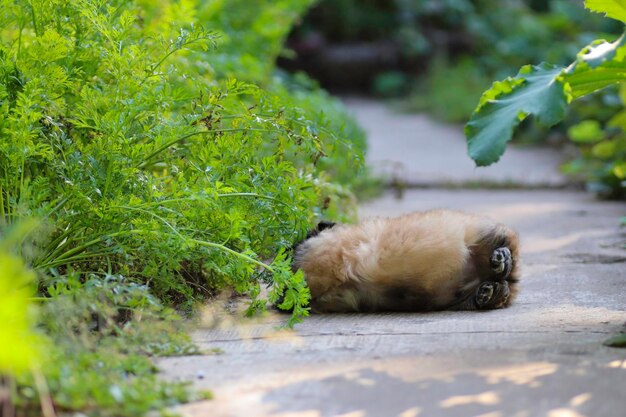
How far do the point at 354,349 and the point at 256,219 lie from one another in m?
0.68

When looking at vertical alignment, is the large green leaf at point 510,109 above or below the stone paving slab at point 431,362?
above

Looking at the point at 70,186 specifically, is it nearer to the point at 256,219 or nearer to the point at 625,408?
the point at 256,219

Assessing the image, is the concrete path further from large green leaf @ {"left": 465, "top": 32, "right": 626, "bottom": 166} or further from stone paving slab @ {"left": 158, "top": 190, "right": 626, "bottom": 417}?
large green leaf @ {"left": 465, "top": 32, "right": 626, "bottom": 166}

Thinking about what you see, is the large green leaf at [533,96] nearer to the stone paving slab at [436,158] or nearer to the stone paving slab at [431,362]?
the stone paving slab at [431,362]

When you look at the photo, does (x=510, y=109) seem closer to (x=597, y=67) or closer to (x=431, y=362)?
(x=597, y=67)

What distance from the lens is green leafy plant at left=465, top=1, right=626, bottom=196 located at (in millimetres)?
2660

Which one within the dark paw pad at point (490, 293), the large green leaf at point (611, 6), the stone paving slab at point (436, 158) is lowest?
the dark paw pad at point (490, 293)

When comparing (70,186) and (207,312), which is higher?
(70,186)

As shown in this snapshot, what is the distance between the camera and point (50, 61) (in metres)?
3.04

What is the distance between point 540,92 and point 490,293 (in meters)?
0.82

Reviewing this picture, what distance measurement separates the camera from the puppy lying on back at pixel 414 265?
10.2 feet

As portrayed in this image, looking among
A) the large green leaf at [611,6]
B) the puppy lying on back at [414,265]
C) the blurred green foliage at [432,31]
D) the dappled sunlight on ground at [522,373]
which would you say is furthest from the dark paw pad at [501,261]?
the blurred green foliage at [432,31]

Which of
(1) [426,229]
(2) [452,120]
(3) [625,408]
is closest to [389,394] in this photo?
(3) [625,408]

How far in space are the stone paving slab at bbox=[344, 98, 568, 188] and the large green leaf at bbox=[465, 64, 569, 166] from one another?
3828 millimetres
